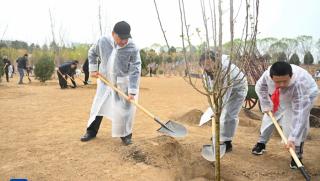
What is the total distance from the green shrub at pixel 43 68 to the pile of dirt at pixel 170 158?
40.4 ft

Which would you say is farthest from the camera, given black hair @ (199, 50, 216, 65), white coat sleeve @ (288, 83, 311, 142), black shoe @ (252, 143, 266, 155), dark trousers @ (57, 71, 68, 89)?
dark trousers @ (57, 71, 68, 89)

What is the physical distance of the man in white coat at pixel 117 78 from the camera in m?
4.74

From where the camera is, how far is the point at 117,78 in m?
4.85

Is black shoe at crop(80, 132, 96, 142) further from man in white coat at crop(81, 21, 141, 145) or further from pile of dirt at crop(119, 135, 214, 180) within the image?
pile of dirt at crop(119, 135, 214, 180)

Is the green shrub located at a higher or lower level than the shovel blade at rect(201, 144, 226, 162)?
higher

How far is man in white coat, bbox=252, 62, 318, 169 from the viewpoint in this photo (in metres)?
4.00

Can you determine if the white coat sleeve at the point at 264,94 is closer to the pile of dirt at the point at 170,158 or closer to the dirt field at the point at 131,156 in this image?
the dirt field at the point at 131,156

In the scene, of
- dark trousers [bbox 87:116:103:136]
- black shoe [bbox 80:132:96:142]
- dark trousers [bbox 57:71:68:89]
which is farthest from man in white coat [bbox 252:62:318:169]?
dark trousers [bbox 57:71:68:89]

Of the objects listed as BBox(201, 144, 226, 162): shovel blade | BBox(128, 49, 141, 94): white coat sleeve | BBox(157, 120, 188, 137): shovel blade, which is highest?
BBox(128, 49, 141, 94): white coat sleeve

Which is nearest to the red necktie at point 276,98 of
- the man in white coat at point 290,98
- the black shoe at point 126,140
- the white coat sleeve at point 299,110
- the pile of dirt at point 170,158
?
the man in white coat at point 290,98

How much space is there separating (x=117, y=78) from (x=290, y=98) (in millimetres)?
2035

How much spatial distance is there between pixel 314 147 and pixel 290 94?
1.42m

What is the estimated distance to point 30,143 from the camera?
198 inches

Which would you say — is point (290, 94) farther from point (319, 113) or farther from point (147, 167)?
point (319, 113)
